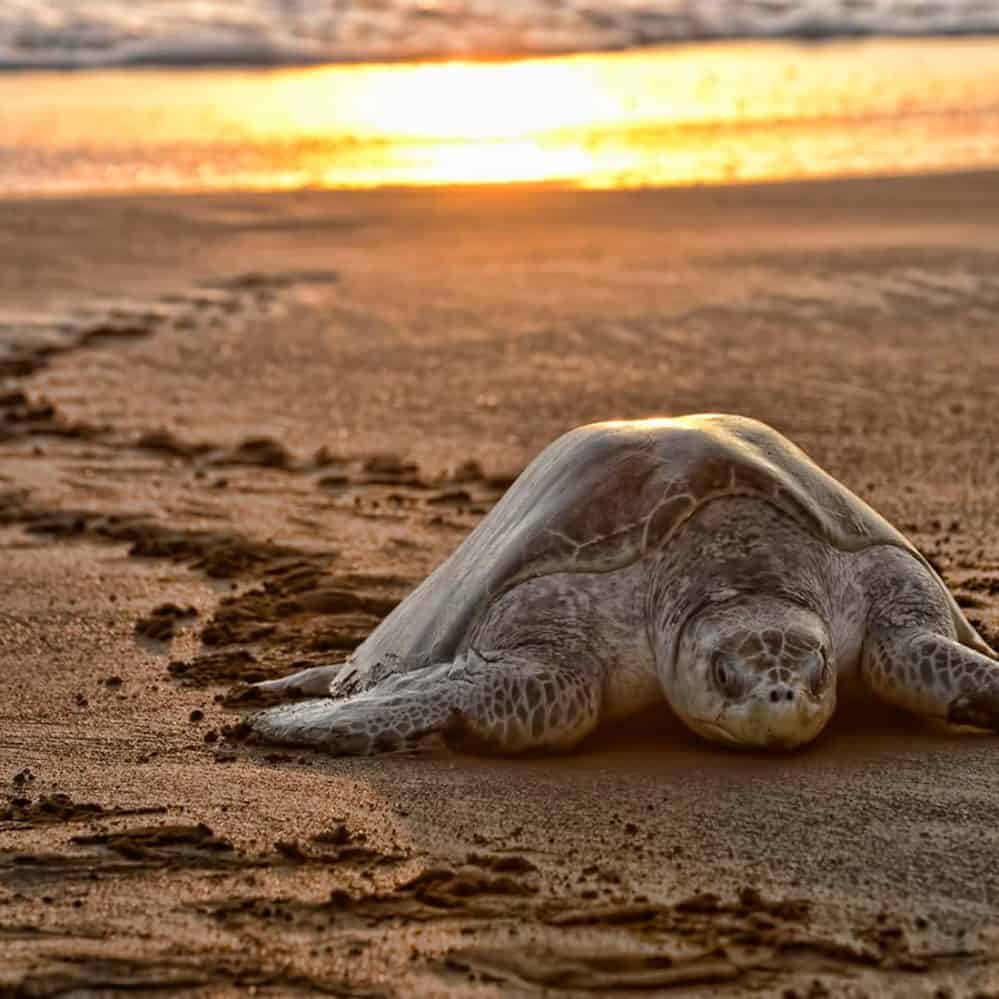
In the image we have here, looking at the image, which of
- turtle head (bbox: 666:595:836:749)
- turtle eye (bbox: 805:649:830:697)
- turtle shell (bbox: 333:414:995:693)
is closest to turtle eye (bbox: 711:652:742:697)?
turtle head (bbox: 666:595:836:749)

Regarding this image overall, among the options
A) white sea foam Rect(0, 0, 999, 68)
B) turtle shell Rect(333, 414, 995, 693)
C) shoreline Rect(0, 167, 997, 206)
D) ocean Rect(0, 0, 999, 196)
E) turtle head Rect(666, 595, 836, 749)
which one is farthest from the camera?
white sea foam Rect(0, 0, 999, 68)

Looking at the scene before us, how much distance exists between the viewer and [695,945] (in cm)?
317

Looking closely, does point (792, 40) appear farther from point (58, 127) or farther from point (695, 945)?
point (695, 945)

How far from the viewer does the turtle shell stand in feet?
14.6

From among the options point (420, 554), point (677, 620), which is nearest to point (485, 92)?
point (420, 554)

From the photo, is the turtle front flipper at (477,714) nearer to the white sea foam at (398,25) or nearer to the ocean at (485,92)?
the ocean at (485,92)

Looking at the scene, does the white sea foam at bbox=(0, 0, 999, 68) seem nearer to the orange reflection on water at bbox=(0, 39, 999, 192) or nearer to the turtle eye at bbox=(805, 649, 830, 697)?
the orange reflection on water at bbox=(0, 39, 999, 192)

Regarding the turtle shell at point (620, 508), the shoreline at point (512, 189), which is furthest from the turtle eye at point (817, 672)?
the shoreline at point (512, 189)

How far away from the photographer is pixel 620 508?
447 cm

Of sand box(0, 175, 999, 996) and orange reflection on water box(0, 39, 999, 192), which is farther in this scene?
orange reflection on water box(0, 39, 999, 192)

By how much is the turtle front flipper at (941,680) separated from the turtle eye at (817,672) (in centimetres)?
27

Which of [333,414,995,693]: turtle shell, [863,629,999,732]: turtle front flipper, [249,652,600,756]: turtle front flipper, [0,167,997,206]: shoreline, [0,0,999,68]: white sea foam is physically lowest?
[249,652,600,756]: turtle front flipper

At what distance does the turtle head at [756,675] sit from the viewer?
13.3 ft

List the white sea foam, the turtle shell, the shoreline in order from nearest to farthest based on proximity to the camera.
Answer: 1. the turtle shell
2. the shoreline
3. the white sea foam
